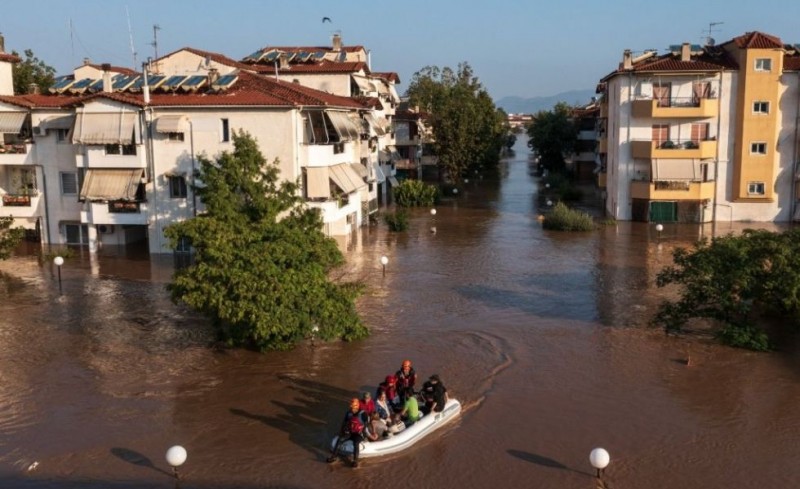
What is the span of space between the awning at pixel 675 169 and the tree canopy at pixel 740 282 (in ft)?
69.6

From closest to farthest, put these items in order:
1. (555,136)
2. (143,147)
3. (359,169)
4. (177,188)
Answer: (143,147) → (177,188) → (359,169) → (555,136)

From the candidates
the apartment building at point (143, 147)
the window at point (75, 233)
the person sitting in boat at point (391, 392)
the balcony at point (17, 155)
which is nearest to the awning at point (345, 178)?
the apartment building at point (143, 147)

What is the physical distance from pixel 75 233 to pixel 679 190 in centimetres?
3327

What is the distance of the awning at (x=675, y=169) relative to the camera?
43750 mm

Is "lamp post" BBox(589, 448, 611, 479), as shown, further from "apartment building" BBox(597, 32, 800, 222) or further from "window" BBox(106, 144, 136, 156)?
"apartment building" BBox(597, 32, 800, 222)

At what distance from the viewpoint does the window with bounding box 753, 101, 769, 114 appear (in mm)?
43188

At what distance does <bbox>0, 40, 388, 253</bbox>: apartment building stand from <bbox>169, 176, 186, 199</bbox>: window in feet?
0.22

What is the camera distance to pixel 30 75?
184ft

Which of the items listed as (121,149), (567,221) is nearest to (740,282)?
(567,221)

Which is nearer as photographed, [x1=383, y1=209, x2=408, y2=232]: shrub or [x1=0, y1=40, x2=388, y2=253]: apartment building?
[x1=0, y1=40, x2=388, y2=253]: apartment building

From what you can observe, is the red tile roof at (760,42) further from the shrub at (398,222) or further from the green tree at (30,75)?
the green tree at (30,75)

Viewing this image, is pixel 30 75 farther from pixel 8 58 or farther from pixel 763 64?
pixel 763 64

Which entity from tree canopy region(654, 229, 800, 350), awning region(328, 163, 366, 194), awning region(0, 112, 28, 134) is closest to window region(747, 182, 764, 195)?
awning region(328, 163, 366, 194)

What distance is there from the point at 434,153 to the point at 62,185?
128ft
